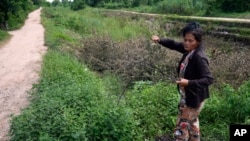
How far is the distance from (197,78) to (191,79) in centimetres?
8

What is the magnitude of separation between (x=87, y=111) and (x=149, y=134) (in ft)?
3.32

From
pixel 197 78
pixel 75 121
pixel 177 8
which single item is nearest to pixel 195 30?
pixel 197 78

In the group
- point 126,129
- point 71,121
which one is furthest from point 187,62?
point 71,121

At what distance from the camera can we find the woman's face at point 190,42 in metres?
3.55

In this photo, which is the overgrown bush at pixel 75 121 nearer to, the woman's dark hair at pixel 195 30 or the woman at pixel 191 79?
the woman at pixel 191 79

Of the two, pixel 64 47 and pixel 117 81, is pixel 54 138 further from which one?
pixel 64 47

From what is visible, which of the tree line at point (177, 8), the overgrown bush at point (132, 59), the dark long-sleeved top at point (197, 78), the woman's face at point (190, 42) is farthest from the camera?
the tree line at point (177, 8)

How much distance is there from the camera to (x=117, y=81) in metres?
7.59

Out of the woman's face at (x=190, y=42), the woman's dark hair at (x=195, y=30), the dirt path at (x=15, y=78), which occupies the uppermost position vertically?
the woman's dark hair at (x=195, y=30)

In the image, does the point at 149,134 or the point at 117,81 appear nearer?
the point at 149,134

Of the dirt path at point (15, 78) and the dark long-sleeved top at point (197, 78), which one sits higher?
the dark long-sleeved top at point (197, 78)

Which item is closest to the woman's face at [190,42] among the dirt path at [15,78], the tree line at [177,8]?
the dirt path at [15,78]

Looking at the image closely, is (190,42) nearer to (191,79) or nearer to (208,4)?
(191,79)

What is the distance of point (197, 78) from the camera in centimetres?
356
